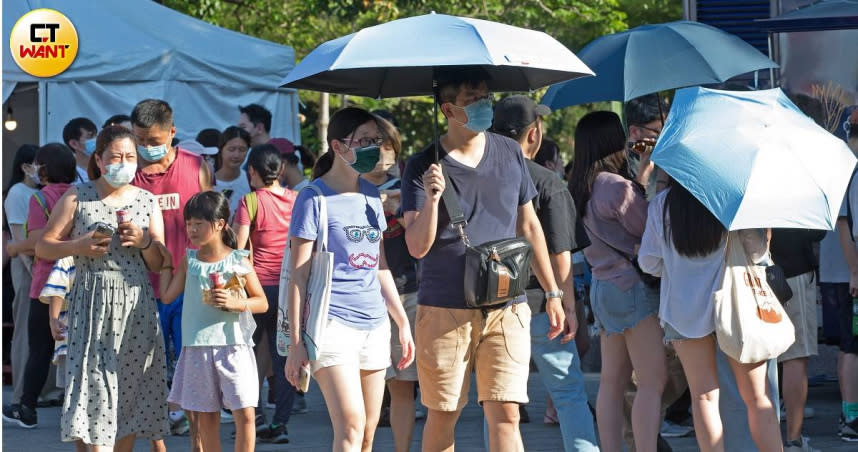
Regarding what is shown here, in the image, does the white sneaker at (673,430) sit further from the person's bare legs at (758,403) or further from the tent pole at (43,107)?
the tent pole at (43,107)

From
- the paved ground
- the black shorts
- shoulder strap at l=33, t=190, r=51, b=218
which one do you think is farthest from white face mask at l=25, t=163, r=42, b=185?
the black shorts

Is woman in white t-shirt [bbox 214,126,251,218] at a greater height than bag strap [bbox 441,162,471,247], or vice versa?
woman in white t-shirt [bbox 214,126,251,218]

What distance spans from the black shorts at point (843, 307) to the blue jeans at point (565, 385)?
2.34 meters

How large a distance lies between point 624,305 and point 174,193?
2.54 meters

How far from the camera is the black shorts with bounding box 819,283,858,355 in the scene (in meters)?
8.01

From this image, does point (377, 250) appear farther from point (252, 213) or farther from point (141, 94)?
point (141, 94)

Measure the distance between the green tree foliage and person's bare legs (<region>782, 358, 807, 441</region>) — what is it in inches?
466

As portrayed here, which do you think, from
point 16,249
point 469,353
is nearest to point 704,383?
point 469,353

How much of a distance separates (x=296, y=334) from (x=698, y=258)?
1801 mm

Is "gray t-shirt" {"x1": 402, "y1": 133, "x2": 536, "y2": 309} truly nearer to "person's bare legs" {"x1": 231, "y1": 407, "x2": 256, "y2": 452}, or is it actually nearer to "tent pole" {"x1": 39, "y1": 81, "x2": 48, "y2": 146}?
"person's bare legs" {"x1": 231, "y1": 407, "x2": 256, "y2": 452}

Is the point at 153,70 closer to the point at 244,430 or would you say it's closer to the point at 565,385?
the point at 244,430

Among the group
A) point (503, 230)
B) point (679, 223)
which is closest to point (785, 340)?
point (679, 223)

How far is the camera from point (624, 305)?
6.32 m

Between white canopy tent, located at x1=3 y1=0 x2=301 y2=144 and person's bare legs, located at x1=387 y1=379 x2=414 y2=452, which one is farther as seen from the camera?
white canopy tent, located at x1=3 y1=0 x2=301 y2=144
